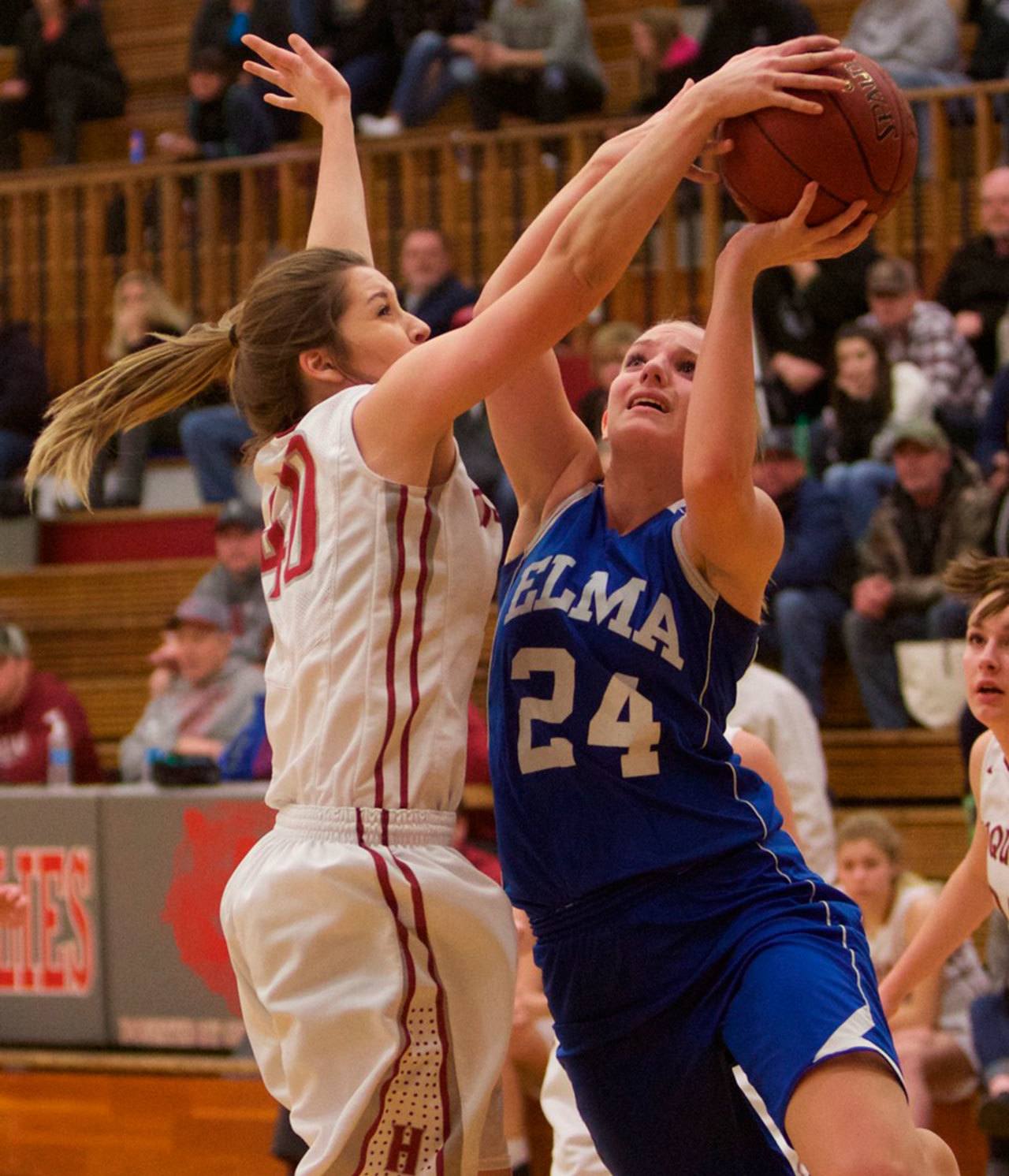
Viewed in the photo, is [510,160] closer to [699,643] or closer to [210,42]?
[210,42]

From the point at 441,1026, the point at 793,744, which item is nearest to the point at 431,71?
the point at 793,744

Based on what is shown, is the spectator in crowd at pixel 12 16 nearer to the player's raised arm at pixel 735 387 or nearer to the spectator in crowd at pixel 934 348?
the spectator in crowd at pixel 934 348

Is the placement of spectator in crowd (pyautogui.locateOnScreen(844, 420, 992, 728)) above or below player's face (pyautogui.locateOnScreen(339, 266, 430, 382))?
below

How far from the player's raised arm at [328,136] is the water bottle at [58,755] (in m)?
3.63

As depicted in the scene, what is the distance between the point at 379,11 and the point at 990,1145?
288 inches

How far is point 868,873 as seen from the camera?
5.49 meters

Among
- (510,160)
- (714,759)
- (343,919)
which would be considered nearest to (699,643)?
(714,759)

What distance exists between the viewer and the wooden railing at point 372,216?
882cm

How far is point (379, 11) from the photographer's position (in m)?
10.3

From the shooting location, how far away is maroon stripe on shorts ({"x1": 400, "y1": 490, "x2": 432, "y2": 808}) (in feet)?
9.07

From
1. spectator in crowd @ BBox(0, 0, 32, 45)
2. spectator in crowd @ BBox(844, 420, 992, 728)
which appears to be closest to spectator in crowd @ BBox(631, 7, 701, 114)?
spectator in crowd @ BBox(844, 420, 992, 728)

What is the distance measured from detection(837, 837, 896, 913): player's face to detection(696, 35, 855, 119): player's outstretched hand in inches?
122

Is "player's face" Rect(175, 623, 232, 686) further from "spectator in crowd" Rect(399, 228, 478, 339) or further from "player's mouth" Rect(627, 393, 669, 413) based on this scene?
"player's mouth" Rect(627, 393, 669, 413)

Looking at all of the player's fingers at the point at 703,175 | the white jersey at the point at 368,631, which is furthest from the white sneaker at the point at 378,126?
the white jersey at the point at 368,631
